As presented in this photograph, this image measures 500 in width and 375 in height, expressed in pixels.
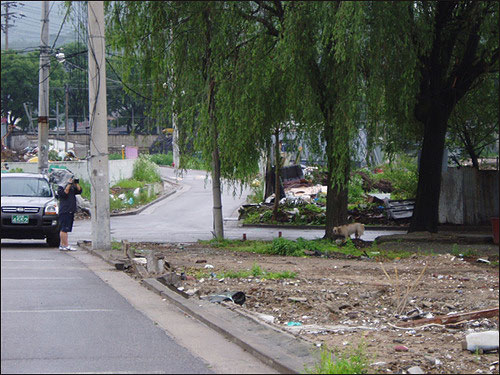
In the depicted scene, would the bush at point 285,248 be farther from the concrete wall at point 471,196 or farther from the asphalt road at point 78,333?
the concrete wall at point 471,196

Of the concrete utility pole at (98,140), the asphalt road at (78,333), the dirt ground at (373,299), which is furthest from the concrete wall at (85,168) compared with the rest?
the asphalt road at (78,333)

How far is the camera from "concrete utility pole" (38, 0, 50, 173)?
2948 cm

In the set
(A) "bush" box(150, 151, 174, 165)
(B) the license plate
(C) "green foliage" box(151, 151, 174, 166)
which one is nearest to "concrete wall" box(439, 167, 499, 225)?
(B) the license plate

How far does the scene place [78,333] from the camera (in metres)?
7.87

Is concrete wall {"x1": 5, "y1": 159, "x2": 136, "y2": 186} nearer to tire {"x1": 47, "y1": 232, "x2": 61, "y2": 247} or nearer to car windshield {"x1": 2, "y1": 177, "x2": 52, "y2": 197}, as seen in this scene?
car windshield {"x1": 2, "y1": 177, "x2": 52, "y2": 197}

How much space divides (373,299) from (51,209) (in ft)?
35.2

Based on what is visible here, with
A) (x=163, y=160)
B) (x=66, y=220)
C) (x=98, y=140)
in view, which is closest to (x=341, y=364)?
(x=98, y=140)

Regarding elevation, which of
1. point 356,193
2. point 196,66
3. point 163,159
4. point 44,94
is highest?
point 44,94

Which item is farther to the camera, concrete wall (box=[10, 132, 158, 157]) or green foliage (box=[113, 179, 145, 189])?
concrete wall (box=[10, 132, 158, 157])

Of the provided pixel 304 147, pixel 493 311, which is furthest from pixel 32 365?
pixel 304 147

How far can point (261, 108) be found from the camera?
17.3m

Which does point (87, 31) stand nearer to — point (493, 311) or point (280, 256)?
point (280, 256)

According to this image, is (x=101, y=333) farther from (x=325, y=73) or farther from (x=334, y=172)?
(x=325, y=73)

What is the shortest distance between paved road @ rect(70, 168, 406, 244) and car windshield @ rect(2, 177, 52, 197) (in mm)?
2385
